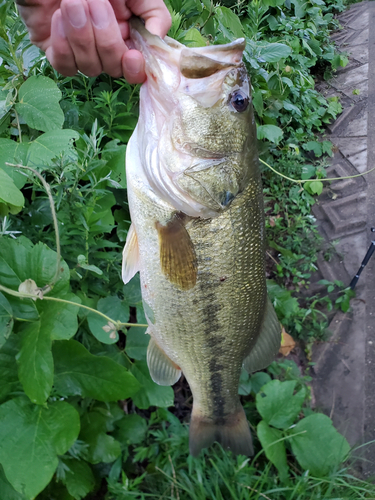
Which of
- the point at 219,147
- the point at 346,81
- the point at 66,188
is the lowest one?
the point at 346,81

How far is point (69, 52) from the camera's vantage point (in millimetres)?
1097

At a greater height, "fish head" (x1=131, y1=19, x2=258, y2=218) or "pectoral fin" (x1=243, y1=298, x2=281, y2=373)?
"fish head" (x1=131, y1=19, x2=258, y2=218)

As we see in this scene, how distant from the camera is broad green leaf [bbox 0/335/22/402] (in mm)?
1285

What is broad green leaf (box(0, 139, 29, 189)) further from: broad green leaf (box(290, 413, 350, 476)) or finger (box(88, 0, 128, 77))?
broad green leaf (box(290, 413, 350, 476))

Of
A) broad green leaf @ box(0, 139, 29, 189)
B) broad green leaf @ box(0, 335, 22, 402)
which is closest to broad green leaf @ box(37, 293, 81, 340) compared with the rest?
broad green leaf @ box(0, 335, 22, 402)

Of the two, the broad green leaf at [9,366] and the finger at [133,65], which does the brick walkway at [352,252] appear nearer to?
the broad green leaf at [9,366]

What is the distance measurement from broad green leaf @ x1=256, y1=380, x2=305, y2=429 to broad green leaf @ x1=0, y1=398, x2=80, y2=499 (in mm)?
1254

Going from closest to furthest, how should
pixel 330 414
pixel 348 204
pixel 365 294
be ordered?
pixel 330 414, pixel 365 294, pixel 348 204

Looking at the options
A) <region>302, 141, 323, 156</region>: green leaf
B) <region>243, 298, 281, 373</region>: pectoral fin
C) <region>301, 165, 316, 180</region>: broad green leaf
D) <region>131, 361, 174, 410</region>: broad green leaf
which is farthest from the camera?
<region>302, 141, 323, 156</region>: green leaf

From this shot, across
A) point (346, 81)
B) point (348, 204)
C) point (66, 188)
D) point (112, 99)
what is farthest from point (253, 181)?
point (346, 81)

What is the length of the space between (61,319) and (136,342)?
1.96ft

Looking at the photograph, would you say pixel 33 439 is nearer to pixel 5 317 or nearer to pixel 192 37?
pixel 5 317

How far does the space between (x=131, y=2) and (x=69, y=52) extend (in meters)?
0.31

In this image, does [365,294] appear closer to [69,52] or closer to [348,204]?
[348,204]
